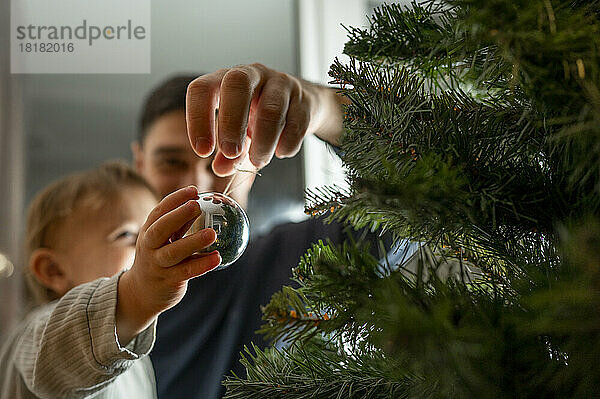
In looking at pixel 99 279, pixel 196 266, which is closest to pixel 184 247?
pixel 196 266

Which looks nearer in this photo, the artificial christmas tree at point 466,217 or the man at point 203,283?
the artificial christmas tree at point 466,217

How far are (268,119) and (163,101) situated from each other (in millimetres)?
569

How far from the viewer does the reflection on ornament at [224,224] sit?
13.2 inches

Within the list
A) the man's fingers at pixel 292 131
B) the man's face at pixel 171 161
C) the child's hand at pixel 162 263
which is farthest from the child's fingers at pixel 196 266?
the man's face at pixel 171 161

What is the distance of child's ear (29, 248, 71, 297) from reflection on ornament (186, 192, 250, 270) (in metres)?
0.56

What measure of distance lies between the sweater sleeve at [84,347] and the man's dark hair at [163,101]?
402 millimetres

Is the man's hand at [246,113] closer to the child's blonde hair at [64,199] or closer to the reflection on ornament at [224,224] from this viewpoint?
the reflection on ornament at [224,224]

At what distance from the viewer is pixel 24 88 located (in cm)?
85

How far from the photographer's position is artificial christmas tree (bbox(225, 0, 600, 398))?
134mm

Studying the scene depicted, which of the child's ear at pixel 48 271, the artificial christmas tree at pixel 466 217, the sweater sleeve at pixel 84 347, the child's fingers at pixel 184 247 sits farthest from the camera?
the child's ear at pixel 48 271

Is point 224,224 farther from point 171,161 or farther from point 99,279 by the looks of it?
point 171,161

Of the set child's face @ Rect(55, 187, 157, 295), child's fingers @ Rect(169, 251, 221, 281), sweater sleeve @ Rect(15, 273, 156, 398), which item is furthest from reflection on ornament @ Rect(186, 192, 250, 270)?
child's face @ Rect(55, 187, 157, 295)

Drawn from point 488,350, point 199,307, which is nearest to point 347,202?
point 488,350

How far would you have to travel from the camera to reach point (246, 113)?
348mm
